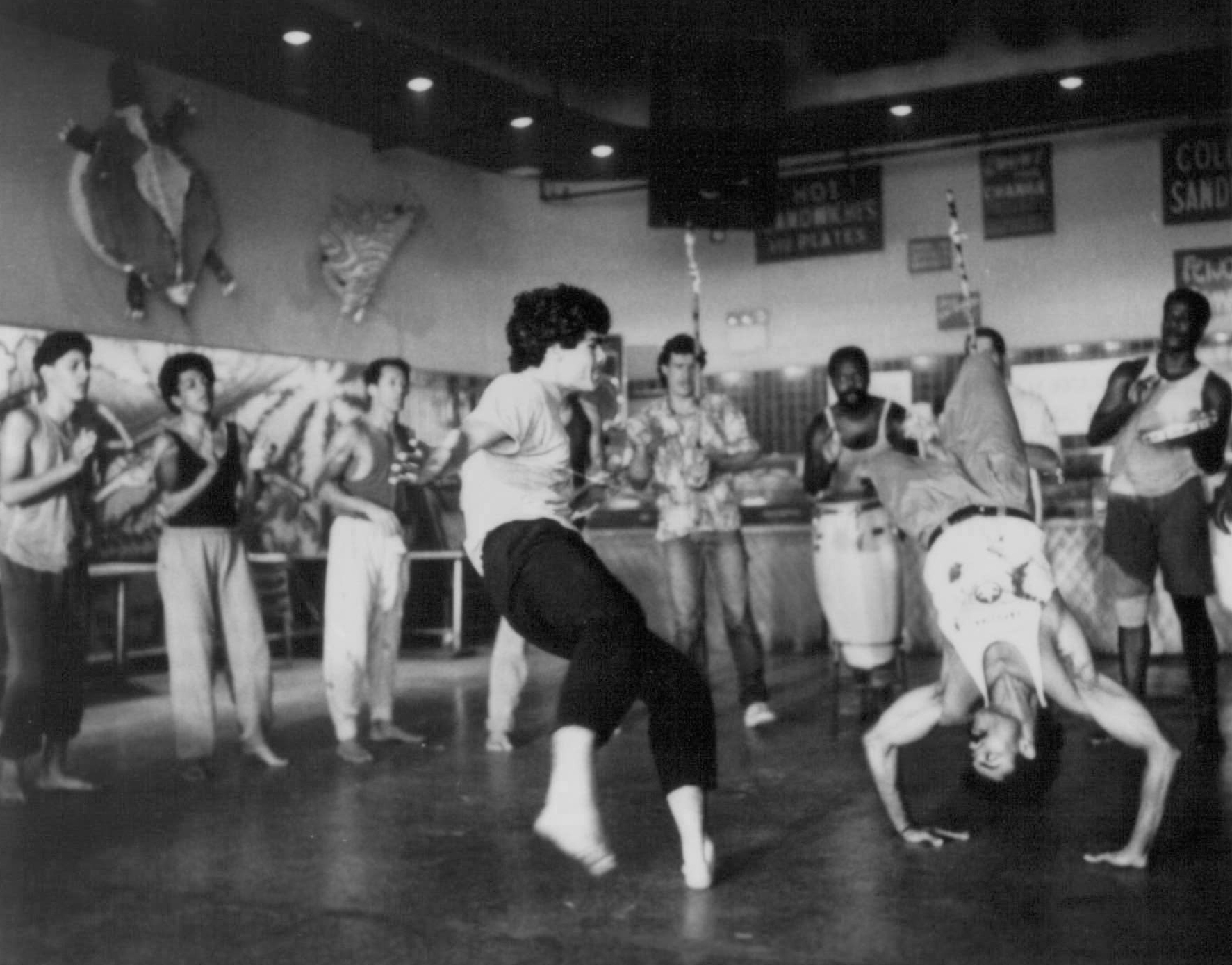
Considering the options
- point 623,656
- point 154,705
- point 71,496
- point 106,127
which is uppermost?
point 106,127

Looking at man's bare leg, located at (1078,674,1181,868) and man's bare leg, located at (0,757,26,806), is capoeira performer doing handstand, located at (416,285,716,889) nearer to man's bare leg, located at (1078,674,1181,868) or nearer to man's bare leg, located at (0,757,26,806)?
man's bare leg, located at (1078,674,1181,868)

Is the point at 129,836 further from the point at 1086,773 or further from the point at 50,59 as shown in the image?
the point at 50,59

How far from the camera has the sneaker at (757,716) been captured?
5.87 meters

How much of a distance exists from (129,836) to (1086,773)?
304 centimetres

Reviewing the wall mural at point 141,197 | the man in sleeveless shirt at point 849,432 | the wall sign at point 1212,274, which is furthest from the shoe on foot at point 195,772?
the wall sign at point 1212,274

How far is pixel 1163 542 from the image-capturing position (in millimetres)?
5133

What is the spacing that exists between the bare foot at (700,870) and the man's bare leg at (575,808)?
0.35 meters

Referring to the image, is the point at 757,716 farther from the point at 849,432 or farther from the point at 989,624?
the point at 989,624

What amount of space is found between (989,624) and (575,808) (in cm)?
115

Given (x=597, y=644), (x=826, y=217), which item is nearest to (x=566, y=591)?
(x=597, y=644)

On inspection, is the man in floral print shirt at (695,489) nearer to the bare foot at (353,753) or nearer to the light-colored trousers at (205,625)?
the bare foot at (353,753)

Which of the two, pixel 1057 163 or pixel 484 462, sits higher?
pixel 1057 163

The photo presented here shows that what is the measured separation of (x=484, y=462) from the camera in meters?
3.58

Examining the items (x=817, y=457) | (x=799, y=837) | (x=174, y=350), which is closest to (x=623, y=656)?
(x=799, y=837)
